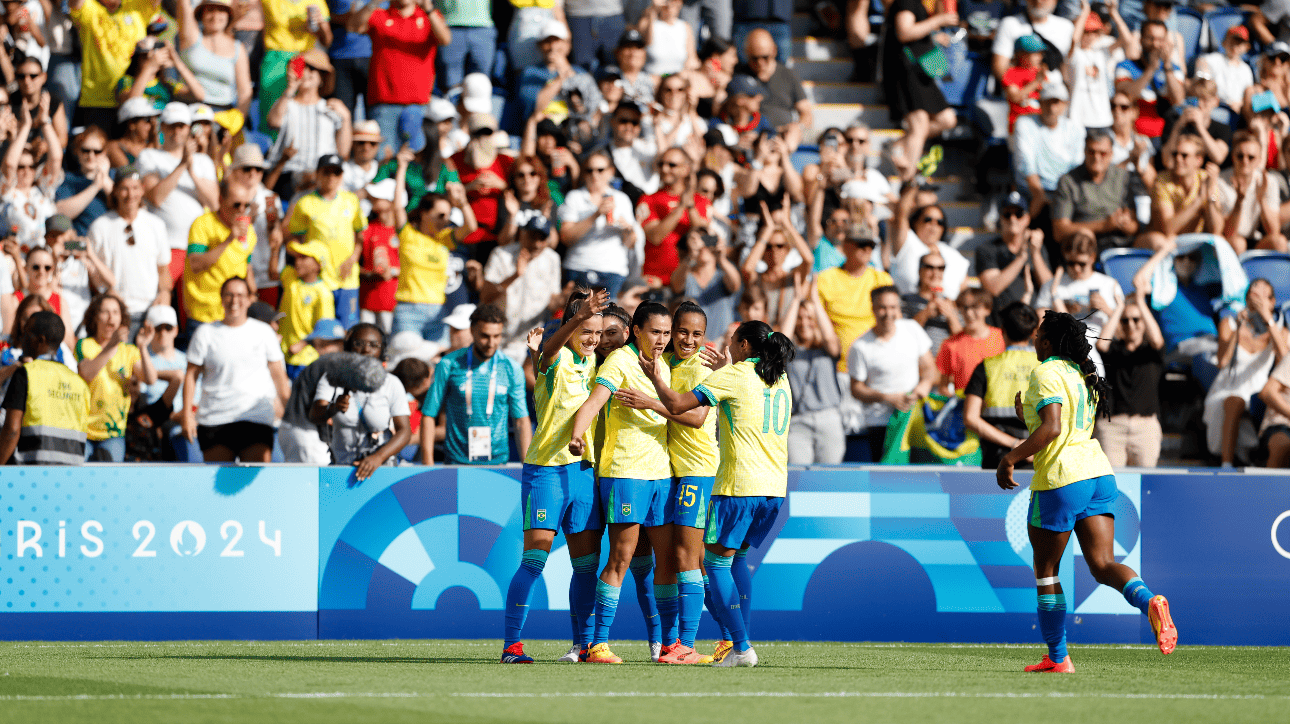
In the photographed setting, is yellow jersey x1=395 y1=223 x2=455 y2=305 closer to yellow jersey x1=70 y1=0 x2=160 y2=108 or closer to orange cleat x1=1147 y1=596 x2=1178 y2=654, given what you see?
yellow jersey x1=70 y1=0 x2=160 y2=108

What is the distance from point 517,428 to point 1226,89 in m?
9.73

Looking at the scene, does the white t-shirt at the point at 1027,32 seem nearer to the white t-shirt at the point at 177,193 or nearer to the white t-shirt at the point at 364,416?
the white t-shirt at the point at 177,193

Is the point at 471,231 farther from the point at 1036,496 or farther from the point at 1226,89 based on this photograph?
the point at 1226,89

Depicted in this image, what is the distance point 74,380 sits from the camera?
10266mm

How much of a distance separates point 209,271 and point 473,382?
10.8ft

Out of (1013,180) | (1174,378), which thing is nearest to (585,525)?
(1174,378)

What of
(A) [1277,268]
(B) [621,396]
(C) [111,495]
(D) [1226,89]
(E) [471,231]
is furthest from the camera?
(D) [1226,89]

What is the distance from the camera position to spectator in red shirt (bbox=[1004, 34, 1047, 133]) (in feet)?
50.8

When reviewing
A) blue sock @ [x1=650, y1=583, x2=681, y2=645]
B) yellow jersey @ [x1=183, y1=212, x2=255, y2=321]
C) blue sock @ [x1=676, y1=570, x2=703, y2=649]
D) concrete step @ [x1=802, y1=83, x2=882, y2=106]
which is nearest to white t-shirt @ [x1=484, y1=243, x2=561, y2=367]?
yellow jersey @ [x1=183, y1=212, x2=255, y2=321]

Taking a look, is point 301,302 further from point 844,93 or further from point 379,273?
point 844,93

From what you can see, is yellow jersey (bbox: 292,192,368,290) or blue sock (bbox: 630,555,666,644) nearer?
blue sock (bbox: 630,555,666,644)

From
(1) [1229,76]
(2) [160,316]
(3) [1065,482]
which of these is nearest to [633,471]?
(3) [1065,482]

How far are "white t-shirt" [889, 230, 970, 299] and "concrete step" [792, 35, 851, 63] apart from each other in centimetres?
382

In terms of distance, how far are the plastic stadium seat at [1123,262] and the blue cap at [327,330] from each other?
684cm
